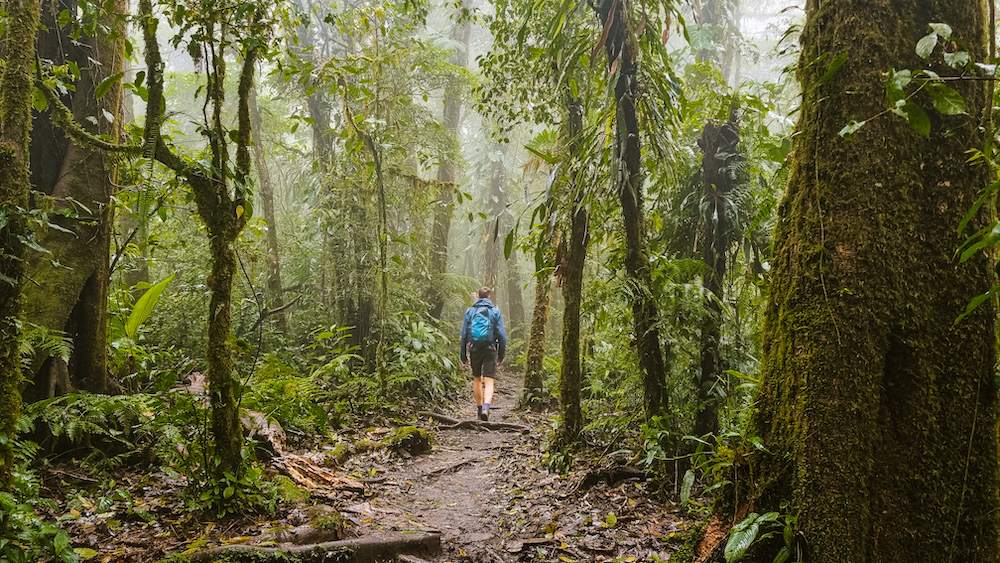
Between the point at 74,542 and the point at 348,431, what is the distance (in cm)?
408

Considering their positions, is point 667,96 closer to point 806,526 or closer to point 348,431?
point 806,526

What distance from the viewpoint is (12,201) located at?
254 centimetres

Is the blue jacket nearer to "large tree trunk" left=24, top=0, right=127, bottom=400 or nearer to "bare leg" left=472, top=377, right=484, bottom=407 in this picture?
"bare leg" left=472, top=377, right=484, bottom=407

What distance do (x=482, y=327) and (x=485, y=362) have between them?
0.60 m

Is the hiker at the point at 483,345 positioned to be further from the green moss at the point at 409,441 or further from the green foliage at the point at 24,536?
the green foliage at the point at 24,536

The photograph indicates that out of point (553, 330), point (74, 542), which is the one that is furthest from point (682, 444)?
point (553, 330)

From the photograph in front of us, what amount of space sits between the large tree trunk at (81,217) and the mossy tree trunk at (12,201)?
7.13 feet

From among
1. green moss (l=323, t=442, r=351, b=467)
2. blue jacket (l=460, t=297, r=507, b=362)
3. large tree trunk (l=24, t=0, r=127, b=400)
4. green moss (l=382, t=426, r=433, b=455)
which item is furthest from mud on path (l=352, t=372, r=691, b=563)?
large tree trunk (l=24, t=0, r=127, b=400)

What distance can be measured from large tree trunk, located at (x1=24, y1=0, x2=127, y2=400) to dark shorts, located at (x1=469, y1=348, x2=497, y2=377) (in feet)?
16.9

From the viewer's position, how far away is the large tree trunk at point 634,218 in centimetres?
495

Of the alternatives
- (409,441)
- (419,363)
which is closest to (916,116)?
(409,441)

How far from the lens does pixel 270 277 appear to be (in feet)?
41.4

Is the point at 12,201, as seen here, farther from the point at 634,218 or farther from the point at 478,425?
the point at 478,425

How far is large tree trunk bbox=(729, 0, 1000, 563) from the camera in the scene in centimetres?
211
